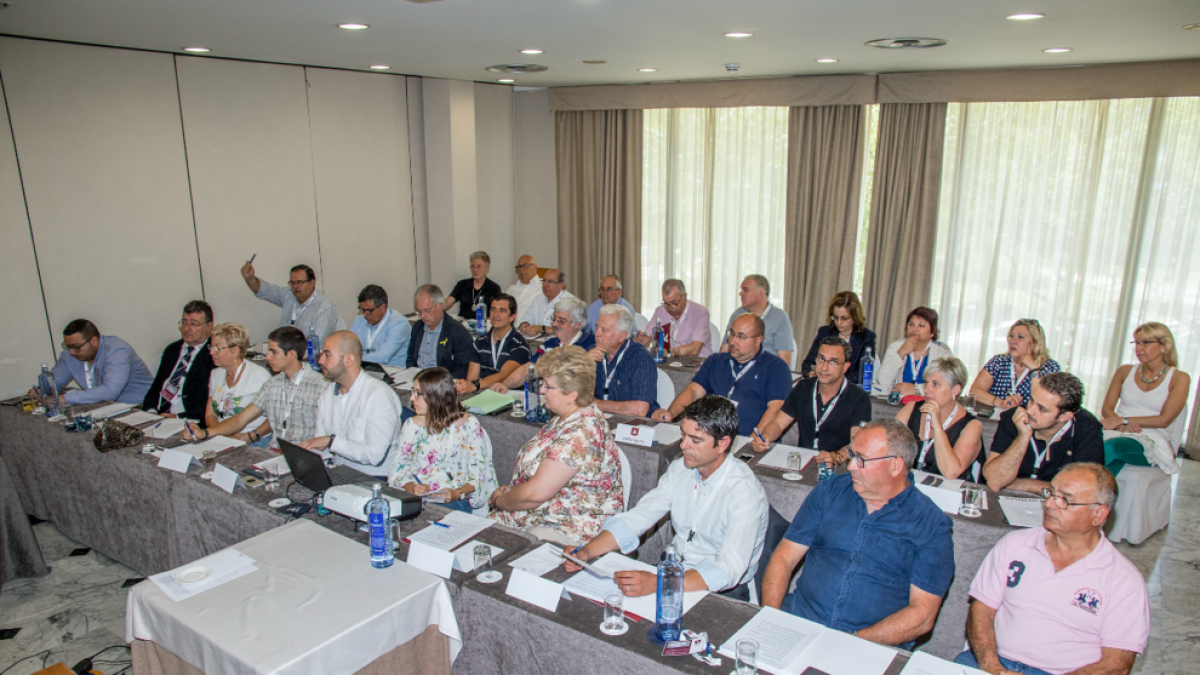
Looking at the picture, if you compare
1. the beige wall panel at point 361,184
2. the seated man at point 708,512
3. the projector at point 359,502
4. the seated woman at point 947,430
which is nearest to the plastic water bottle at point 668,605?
the seated man at point 708,512

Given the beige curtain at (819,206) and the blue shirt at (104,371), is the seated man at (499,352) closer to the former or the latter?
the blue shirt at (104,371)

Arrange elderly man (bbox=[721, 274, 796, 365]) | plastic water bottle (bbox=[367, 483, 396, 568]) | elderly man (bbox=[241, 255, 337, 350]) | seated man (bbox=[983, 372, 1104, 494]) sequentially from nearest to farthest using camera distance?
plastic water bottle (bbox=[367, 483, 396, 568]) < seated man (bbox=[983, 372, 1104, 494]) < elderly man (bbox=[721, 274, 796, 365]) < elderly man (bbox=[241, 255, 337, 350])

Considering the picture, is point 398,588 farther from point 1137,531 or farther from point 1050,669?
point 1137,531

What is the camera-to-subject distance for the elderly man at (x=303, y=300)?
6012 mm

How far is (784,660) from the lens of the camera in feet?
6.48

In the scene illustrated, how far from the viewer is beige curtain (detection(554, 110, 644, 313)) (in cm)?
785

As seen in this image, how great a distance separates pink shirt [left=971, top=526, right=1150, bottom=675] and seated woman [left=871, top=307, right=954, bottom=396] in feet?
8.09

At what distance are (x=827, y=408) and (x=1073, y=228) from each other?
12.5ft

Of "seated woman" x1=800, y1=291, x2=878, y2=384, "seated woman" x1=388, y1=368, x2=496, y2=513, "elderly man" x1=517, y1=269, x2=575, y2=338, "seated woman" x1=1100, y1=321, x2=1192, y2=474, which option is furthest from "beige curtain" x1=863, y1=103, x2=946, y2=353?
"seated woman" x1=388, y1=368, x2=496, y2=513

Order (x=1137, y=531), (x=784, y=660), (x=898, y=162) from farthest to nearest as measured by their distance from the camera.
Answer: (x=898, y=162)
(x=1137, y=531)
(x=784, y=660)

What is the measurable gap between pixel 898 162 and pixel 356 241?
16.3ft

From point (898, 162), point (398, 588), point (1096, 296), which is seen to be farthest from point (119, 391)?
point (1096, 296)

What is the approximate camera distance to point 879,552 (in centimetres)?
240

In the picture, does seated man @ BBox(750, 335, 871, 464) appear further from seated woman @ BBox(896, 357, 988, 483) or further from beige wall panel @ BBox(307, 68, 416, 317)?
beige wall panel @ BBox(307, 68, 416, 317)
